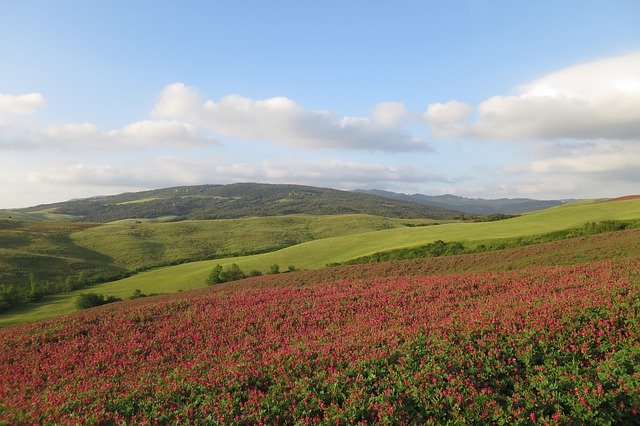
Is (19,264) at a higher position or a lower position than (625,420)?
lower

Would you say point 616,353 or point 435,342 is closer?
point 616,353

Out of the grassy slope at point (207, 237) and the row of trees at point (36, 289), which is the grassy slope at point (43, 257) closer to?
the row of trees at point (36, 289)

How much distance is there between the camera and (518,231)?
52250 millimetres

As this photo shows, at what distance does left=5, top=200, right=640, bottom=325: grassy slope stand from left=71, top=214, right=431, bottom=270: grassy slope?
32461 millimetres

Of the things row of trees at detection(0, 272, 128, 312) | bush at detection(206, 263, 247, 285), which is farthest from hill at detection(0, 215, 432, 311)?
bush at detection(206, 263, 247, 285)

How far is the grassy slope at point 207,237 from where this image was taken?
104m

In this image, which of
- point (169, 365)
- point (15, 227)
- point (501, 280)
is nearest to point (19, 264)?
point (15, 227)

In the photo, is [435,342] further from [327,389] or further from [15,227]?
[15,227]

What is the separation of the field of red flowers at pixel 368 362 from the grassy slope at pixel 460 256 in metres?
9.78

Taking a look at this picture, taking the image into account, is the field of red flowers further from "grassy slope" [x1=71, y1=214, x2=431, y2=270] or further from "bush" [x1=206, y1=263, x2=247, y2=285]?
"grassy slope" [x1=71, y1=214, x2=431, y2=270]

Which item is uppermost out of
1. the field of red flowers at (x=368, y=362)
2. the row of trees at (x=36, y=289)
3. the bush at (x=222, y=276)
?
the field of red flowers at (x=368, y=362)

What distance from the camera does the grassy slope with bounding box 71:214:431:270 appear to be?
4080 inches

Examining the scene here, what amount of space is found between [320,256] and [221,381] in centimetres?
5240

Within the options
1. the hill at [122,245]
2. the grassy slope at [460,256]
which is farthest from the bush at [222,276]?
the hill at [122,245]
